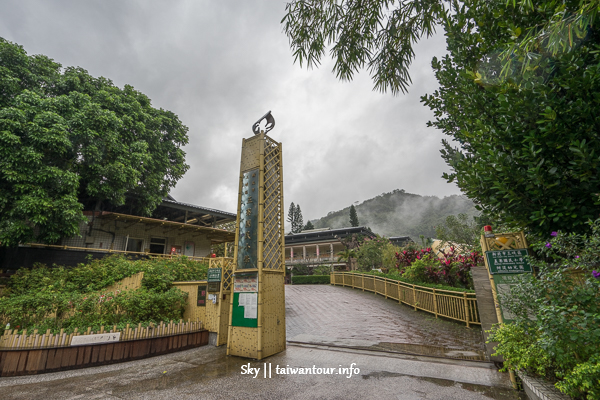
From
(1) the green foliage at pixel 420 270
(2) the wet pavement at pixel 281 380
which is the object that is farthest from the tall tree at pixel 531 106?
(1) the green foliage at pixel 420 270

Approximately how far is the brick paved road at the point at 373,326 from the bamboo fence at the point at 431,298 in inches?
10.1

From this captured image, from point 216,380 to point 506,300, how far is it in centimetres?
477

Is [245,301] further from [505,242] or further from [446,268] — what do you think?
[446,268]

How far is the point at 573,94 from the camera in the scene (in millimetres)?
3049

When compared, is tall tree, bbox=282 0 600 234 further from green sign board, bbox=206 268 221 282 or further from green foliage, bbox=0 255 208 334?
green foliage, bbox=0 255 208 334

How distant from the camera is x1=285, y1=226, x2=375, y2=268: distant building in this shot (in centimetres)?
3324

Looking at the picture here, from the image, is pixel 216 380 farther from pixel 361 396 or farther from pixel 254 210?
pixel 254 210

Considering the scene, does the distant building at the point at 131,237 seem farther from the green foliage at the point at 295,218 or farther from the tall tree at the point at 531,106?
the green foliage at the point at 295,218

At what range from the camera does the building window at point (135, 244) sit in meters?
17.5

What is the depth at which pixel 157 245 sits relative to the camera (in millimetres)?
19312

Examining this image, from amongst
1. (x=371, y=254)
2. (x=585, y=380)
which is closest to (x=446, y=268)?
(x=585, y=380)

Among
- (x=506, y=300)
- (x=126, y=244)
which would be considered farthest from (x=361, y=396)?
(x=126, y=244)

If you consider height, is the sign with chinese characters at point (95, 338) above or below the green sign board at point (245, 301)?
below

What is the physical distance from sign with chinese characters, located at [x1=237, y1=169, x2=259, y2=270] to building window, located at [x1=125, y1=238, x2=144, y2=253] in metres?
14.0
